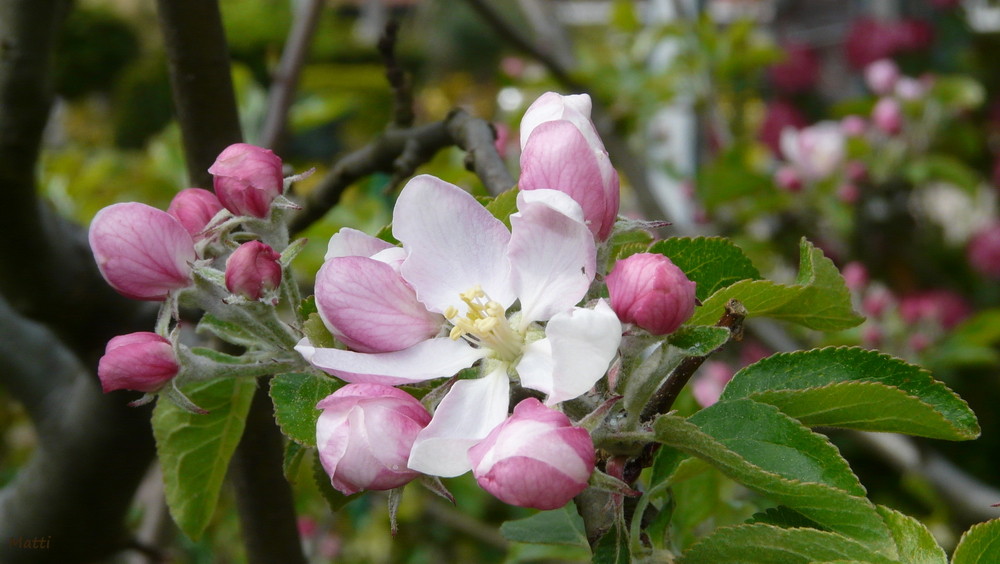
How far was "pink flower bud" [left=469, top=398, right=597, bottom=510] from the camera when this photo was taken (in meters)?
0.41

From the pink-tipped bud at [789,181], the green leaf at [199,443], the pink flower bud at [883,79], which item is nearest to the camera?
the green leaf at [199,443]

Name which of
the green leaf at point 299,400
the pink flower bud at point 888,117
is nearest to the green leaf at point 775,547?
the green leaf at point 299,400

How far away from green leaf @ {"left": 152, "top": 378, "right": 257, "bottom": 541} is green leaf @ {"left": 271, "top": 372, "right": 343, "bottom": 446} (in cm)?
10

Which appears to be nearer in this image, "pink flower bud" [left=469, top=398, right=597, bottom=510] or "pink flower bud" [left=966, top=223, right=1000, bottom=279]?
"pink flower bud" [left=469, top=398, right=597, bottom=510]

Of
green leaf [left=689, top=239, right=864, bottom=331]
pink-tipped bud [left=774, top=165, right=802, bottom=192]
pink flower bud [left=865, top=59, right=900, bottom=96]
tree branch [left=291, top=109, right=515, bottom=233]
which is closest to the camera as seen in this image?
green leaf [left=689, top=239, right=864, bottom=331]

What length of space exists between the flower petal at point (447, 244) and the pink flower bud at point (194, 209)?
145 mm

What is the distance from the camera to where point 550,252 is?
1.58ft

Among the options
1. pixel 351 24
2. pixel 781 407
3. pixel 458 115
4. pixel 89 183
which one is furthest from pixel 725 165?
pixel 351 24

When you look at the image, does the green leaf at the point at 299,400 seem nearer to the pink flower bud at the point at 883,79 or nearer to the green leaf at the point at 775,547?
the green leaf at the point at 775,547

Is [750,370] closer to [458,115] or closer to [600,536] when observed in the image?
[600,536]

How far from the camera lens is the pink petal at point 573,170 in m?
0.49

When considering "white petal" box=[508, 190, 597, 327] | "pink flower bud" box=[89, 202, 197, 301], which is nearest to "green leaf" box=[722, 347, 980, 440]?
"white petal" box=[508, 190, 597, 327]

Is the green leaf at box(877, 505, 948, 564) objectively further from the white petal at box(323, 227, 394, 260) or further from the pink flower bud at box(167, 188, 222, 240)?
the pink flower bud at box(167, 188, 222, 240)

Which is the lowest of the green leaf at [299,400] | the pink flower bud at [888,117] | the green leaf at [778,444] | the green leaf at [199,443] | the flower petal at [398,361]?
the pink flower bud at [888,117]
